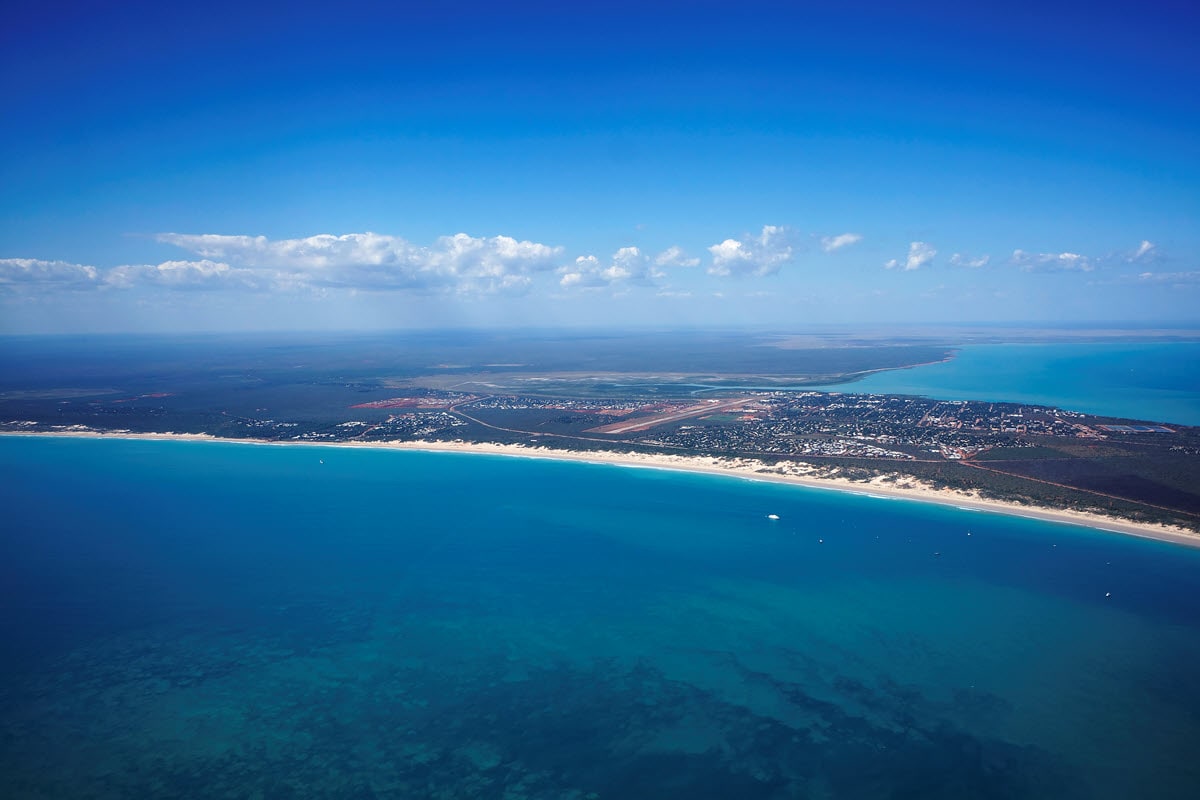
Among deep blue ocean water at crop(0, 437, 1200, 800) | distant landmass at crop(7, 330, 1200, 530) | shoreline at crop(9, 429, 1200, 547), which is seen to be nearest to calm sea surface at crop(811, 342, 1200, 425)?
distant landmass at crop(7, 330, 1200, 530)

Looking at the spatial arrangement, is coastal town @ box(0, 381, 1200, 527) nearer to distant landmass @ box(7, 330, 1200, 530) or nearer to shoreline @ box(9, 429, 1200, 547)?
distant landmass @ box(7, 330, 1200, 530)

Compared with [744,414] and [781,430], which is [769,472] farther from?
[744,414]

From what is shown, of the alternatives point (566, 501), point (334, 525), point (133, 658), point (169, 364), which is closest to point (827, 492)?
point (566, 501)

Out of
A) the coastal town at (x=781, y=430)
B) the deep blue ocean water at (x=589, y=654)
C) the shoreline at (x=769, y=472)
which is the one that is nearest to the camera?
the deep blue ocean water at (x=589, y=654)

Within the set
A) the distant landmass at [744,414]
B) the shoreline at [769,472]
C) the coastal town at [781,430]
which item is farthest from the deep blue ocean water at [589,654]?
the distant landmass at [744,414]

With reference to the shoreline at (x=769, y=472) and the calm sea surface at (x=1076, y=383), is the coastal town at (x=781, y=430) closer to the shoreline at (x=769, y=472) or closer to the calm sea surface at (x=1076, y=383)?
the shoreline at (x=769, y=472)

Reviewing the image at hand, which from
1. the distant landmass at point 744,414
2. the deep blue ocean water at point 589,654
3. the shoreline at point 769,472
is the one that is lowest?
the deep blue ocean water at point 589,654

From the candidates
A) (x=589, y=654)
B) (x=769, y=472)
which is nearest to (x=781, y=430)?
(x=769, y=472)
